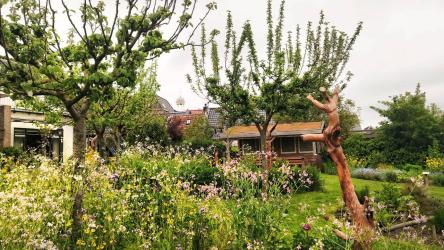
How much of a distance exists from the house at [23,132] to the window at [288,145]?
17.7 metres

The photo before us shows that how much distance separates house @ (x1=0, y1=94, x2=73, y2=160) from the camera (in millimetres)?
22844

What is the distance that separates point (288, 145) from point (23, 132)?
68.9 feet

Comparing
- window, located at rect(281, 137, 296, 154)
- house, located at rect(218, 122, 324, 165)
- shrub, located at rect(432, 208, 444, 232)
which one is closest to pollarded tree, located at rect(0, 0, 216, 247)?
shrub, located at rect(432, 208, 444, 232)

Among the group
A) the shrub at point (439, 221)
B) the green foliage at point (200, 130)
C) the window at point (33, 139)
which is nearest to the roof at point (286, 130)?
the green foliage at point (200, 130)

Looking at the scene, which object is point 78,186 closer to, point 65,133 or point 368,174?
point 368,174

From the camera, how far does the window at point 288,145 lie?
1309 inches

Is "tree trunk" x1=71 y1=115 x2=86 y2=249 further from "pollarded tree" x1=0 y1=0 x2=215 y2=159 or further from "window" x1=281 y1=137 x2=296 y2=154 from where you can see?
"window" x1=281 y1=137 x2=296 y2=154

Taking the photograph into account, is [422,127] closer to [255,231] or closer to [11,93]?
[255,231]

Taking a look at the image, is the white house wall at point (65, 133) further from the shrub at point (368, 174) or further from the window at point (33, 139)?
the shrub at point (368, 174)

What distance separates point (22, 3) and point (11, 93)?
1.26 meters

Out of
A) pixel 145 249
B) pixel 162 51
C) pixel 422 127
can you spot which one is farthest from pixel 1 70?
pixel 422 127

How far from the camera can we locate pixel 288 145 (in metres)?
33.5

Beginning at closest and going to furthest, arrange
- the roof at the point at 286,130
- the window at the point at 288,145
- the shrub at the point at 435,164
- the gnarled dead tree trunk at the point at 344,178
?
the gnarled dead tree trunk at the point at 344,178 < the shrub at the point at 435,164 < the roof at the point at 286,130 < the window at the point at 288,145

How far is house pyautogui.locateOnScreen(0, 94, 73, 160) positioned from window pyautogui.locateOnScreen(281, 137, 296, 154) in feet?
58.0
